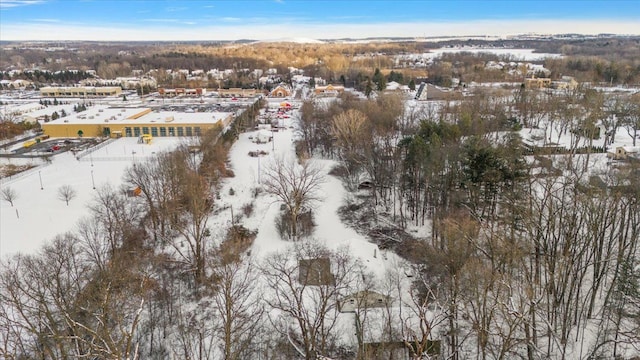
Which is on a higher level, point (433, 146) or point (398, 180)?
point (433, 146)

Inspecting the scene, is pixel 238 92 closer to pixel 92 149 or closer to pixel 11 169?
pixel 92 149

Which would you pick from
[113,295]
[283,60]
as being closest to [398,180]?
[113,295]

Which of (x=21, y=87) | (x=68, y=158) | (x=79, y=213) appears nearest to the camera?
(x=79, y=213)

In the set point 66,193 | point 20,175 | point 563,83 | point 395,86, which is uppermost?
point 563,83

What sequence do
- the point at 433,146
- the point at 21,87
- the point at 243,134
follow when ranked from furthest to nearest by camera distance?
the point at 21,87, the point at 243,134, the point at 433,146

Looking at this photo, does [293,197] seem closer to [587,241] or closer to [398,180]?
[398,180]

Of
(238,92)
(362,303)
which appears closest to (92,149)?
(362,303)

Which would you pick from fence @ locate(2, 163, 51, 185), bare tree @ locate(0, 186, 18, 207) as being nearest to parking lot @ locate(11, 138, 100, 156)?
fence @ locate(2, 163, 51, 185)
